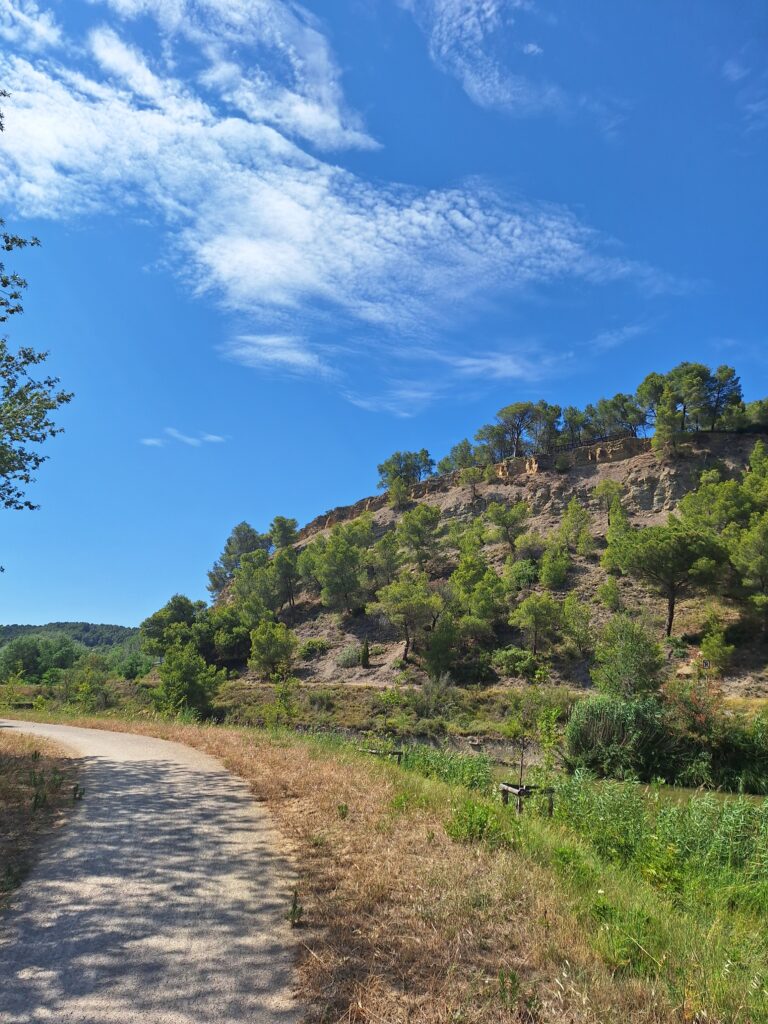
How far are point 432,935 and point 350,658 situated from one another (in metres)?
51.8

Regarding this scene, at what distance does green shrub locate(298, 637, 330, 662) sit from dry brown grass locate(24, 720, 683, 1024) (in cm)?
5375

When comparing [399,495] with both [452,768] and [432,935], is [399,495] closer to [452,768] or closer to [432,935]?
[452,768]

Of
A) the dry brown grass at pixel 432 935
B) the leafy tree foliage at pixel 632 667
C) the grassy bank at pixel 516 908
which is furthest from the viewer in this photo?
the leafy tree foliage at pixel 632 667

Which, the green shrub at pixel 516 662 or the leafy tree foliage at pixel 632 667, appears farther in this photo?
the green shrub at pixel 516 662

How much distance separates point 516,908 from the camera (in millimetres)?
4438

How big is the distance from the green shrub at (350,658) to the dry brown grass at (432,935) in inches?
1881

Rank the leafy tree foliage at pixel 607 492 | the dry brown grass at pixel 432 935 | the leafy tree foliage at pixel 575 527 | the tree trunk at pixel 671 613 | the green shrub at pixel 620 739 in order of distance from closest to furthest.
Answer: the dry brown grass at pixel 432 935
the green shrub at pixel 620 739
the tree trunk at pixel 671 613
the leafy tree foliage at pixel 575 527
the leafy tree foliage at pixel 607 492

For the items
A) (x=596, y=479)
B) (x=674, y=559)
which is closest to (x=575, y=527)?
(x=596, y=479)

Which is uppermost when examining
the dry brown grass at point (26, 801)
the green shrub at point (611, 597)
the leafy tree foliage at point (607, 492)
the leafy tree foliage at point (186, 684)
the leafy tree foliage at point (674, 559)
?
the leafy tree foliage at point (607, 492)

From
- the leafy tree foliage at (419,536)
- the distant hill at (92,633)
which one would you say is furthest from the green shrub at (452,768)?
the distant hill at (92,633)

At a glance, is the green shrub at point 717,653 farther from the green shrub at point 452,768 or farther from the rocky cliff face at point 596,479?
the green shrub at point 452,768

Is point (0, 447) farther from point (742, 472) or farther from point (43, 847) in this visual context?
point (742, 472)

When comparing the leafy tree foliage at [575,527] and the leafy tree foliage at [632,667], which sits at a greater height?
the leafy tree foliage at [575,527]

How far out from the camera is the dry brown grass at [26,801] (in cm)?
555
